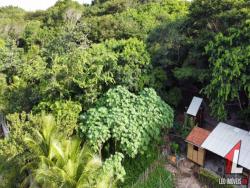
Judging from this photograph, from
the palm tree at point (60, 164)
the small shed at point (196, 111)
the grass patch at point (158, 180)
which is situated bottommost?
the grass patch at point (158, 180)

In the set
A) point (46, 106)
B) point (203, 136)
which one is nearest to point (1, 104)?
point (46, 106)

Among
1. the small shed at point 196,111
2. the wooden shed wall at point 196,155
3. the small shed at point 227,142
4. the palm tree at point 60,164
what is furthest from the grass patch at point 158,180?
the small shed at point 196,111

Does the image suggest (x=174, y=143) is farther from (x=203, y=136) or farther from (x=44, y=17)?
(x=44, y=17)

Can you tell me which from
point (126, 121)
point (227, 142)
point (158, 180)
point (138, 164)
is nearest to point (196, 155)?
point (227, 142)

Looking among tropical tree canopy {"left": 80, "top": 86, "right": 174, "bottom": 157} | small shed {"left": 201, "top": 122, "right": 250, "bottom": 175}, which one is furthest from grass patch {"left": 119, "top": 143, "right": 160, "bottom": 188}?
small shed {"left": 201, "top": 122, "right": 250, "bottom": 175}

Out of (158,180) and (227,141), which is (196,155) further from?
(158,180)

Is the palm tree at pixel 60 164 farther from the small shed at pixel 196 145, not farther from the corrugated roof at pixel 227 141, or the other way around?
the corrugated roof at pixel 227 141
